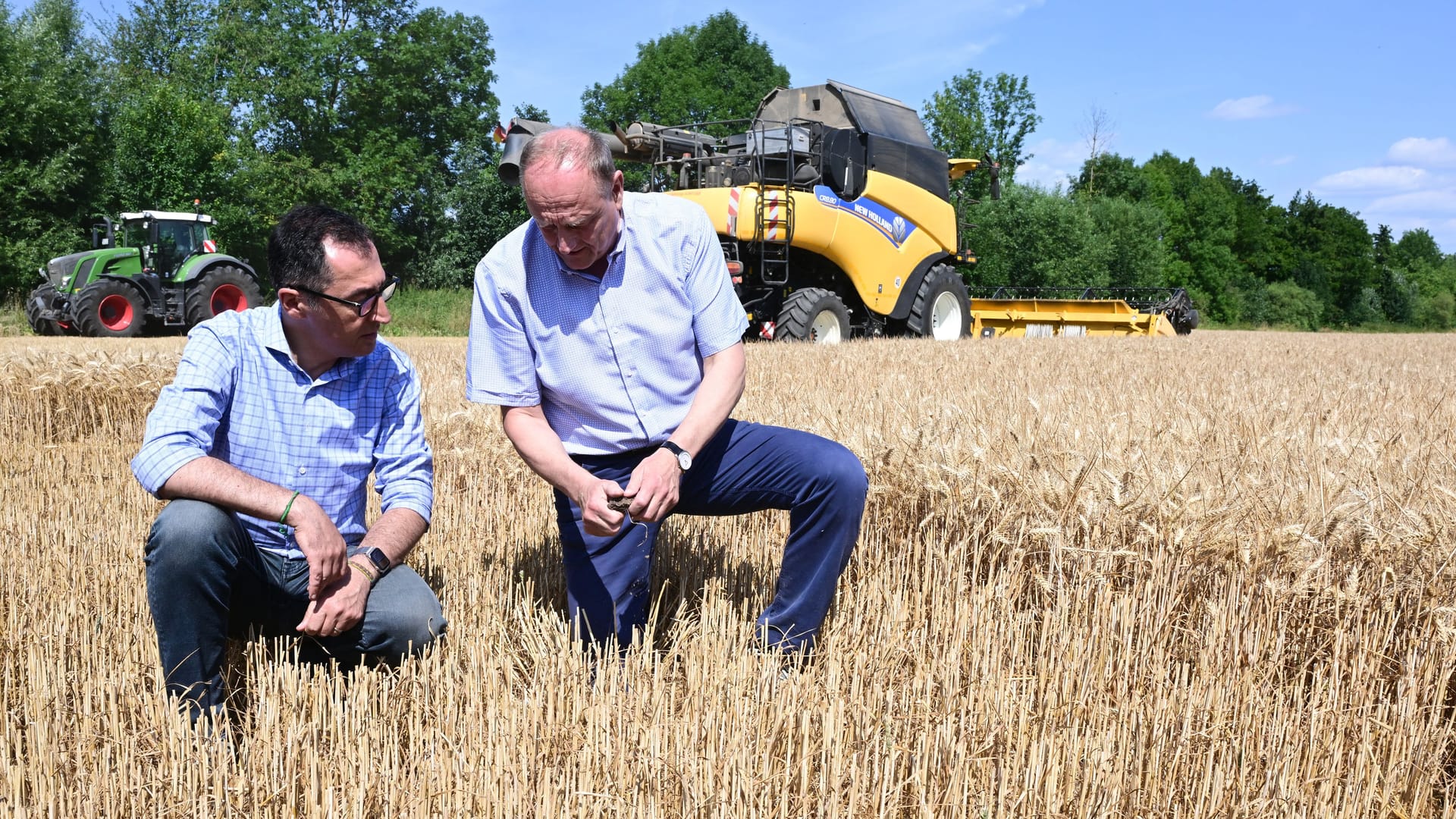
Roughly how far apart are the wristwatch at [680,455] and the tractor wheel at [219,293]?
1616 cm

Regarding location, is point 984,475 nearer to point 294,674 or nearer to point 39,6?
point 294,674

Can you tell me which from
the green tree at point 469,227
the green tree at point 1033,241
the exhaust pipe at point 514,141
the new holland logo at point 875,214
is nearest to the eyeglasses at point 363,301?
the exhaust pipe at point 514,141

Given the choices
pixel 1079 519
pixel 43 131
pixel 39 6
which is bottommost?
pixel 1079 519

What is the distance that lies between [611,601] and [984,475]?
1497mm

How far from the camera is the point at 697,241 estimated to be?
10.2 ft

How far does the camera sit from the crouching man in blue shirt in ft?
9.81

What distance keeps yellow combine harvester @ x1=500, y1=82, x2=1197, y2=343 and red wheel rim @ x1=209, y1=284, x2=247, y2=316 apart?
8281 millimetres

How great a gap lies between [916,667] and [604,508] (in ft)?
3.22

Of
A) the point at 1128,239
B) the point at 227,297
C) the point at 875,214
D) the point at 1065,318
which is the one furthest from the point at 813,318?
the point at 1128,239

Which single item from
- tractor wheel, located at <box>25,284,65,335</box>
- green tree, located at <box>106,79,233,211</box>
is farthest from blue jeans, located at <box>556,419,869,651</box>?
green tree, located at <box>106,79,233,211</box>

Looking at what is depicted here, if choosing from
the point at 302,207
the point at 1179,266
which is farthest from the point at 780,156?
the point at 1179,266

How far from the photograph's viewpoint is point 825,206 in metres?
12.7

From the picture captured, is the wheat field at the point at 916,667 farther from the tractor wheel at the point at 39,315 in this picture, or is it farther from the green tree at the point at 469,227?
the green tree at the point at 469,227

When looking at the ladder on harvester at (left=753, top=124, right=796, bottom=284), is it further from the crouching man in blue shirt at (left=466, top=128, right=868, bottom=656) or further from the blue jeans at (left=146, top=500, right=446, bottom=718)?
the blue jeans at (left=146, top=500, right=446, bottom=718)
